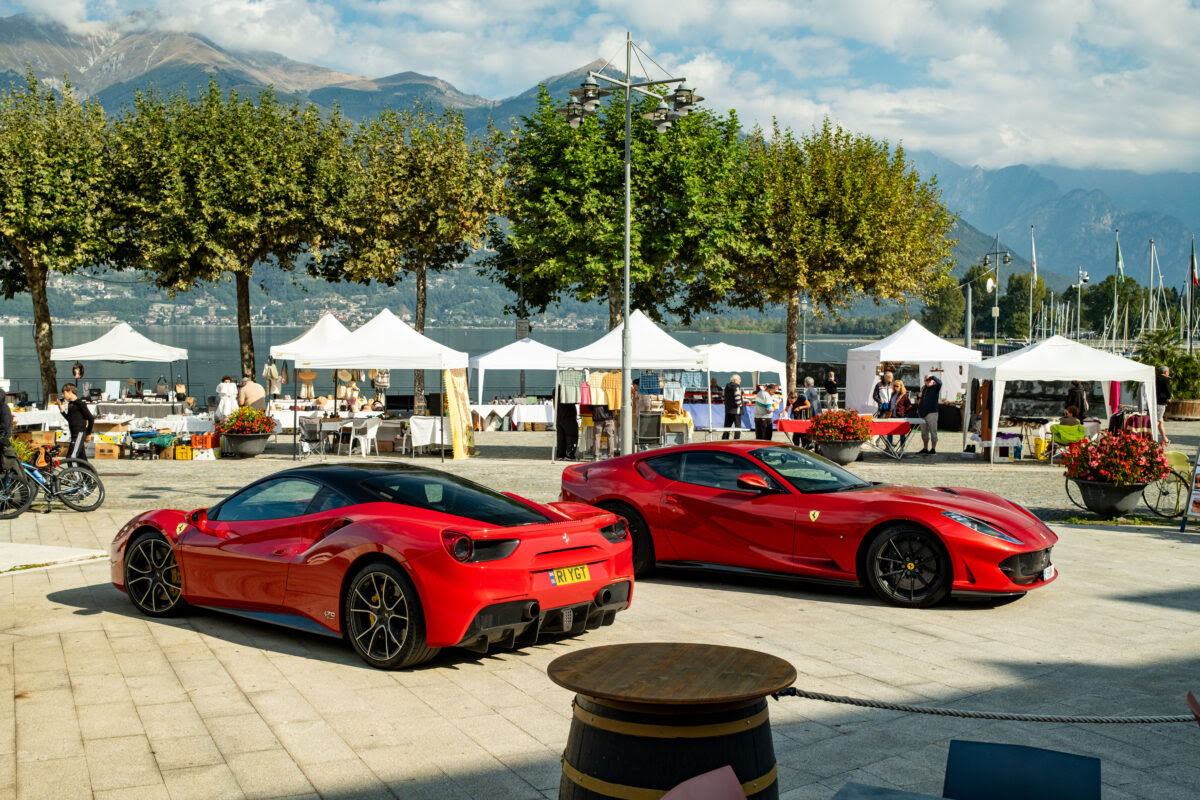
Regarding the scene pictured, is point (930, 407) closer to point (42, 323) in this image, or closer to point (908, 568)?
point (908, 568)

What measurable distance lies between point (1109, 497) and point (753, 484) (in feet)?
23.6

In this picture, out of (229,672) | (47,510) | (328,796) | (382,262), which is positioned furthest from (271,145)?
(328,796)

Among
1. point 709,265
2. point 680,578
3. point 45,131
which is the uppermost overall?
point 45,131

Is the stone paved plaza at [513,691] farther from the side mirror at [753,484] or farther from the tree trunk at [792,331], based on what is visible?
the tree trunk at [792,331]

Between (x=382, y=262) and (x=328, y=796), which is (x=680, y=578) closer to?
(x=328, y=796)

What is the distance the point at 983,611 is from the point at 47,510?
12675 mm

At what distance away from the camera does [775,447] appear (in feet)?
34.6

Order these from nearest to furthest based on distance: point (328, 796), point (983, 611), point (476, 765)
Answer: point (328, 796), point (476, 765), point (983, 611)

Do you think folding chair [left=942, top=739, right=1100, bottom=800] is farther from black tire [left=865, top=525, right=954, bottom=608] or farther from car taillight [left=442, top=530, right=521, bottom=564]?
black tire [left=865, top=525, right=954, bottom=608]

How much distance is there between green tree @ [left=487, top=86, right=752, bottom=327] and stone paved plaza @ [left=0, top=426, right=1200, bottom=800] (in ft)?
85.5

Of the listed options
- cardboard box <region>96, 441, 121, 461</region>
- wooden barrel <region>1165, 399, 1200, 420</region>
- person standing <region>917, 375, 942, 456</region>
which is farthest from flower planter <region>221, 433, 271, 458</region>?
wooden barrel <region>1165, 399, 1200, 420</region>

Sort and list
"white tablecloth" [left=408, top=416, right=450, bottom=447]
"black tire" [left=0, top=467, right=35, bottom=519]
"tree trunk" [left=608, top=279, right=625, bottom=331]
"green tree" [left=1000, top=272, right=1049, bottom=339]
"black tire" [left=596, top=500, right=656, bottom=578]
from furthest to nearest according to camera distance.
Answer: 1. "green tree" [left=1000, top=272, right=1049, bottom=339]
2. "tree trunk" [left=608, top=279, right=625, bottom=331]
3. "white tablecloth" [left=408, top=416, right=450, bottom=447]
4. "black tire" [left=0, top=467, right=35, bottom=519]
5. "black tire" [left=596, top=500, right=656, bottom=578]

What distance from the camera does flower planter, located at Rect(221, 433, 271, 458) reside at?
23.2 metres

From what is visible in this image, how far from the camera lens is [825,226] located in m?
38.9
